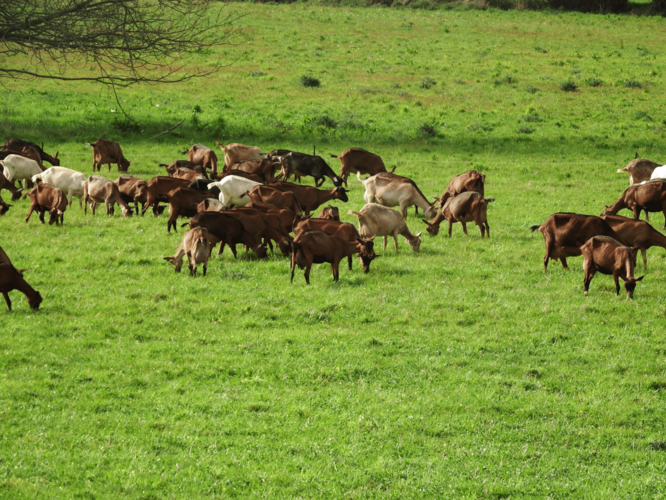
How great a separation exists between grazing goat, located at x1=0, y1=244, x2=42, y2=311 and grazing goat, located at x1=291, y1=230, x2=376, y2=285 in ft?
14.7

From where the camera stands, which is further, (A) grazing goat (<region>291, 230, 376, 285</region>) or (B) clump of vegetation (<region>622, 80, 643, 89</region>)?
(B) clump of vegetation (<region>622, 80, 643, 89</region>)

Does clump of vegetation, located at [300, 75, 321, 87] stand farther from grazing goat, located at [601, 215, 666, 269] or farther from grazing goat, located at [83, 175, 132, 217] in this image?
grazing goat, located at [601, 215, 666, 269]

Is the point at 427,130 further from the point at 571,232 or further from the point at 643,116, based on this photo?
the point at 571,232

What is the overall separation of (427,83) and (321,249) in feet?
93.5

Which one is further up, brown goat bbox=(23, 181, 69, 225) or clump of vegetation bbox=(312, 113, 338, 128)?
clump of vegetation bbox=(312, 113, 338, 128)

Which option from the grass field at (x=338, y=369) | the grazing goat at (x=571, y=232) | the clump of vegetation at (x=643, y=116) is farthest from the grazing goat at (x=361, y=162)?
the clump of vegetation at (x=643, y=116)

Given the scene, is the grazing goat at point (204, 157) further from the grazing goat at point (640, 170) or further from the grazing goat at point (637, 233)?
the grazing goat at point (637, 233)

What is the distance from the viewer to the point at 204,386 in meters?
9.29

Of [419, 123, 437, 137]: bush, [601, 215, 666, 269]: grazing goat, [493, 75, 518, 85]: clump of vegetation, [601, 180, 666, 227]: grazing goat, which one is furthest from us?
[493, 75, 518, 85]: clump of vegetation

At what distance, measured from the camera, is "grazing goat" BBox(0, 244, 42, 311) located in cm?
1107

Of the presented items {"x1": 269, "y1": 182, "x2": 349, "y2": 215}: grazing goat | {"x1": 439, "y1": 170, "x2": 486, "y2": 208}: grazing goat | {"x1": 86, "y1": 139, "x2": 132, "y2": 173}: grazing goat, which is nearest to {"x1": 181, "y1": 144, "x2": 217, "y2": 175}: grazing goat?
{"x1": 86, "y1": 139, "x2": 132, "y2": 173}: grazing goat

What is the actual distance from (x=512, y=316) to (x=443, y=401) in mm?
3535

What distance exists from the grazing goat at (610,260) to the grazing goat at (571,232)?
3.38 ft

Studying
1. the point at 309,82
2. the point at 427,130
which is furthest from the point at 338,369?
the point at 309,82
